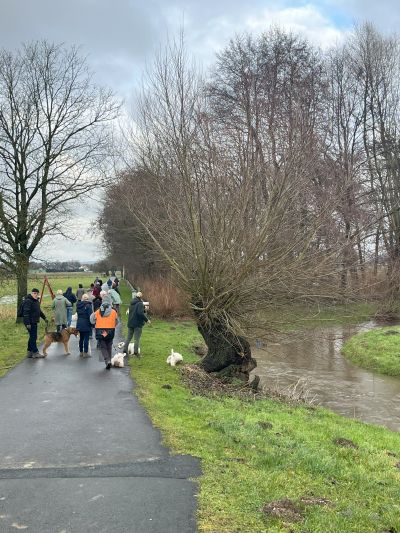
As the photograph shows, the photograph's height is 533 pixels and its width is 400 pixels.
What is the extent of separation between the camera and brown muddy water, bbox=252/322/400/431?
12.8 meters

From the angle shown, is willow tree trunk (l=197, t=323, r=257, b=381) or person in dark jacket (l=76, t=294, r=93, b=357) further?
person in dark jacket (l=76, t=294, r=93, b=357)

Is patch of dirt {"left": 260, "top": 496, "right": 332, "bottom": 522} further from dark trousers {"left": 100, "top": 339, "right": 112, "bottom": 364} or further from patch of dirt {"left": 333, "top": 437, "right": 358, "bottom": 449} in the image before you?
dark trousers {"left": 100, "top": 339, "right": 112, "bottom": 364}

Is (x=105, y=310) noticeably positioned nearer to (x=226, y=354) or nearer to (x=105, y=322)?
(x=105, y=322)

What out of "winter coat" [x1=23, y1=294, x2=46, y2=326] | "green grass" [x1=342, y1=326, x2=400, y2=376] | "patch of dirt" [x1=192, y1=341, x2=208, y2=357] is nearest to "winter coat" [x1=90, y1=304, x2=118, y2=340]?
"winter coat" [x1=23, y1=294, x2=46, y2=326]

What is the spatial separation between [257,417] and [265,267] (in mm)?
4560

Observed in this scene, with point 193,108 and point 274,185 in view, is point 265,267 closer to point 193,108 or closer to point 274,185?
point 274,185

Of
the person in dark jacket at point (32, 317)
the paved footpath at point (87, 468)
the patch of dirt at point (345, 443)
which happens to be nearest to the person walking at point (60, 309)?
the person in dark jacket at point (32, 317)

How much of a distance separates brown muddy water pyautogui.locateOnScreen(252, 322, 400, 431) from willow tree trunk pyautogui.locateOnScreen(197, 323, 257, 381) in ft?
2.86

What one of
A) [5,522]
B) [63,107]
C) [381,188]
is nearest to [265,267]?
[5,522]

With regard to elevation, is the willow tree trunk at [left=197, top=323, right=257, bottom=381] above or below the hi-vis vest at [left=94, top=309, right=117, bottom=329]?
below

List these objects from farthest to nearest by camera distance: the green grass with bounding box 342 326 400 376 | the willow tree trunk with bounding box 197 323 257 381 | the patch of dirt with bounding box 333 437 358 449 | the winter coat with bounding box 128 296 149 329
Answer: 1. the green grass with bounding box 342 326 400 376
2. the winter coat with bounding box 128 296 149 329
3. the willow tree trunk with bounding box 197 323 257 381
4. the patch of dirt with bounding box 333 437 358 449

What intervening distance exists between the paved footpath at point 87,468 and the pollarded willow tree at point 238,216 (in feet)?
12.8

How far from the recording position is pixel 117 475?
5.73m

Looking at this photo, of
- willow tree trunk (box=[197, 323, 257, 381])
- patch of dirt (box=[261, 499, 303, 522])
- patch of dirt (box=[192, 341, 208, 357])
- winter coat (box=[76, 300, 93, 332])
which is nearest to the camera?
patch of dirt (box=[261, 499, 303, 522])
